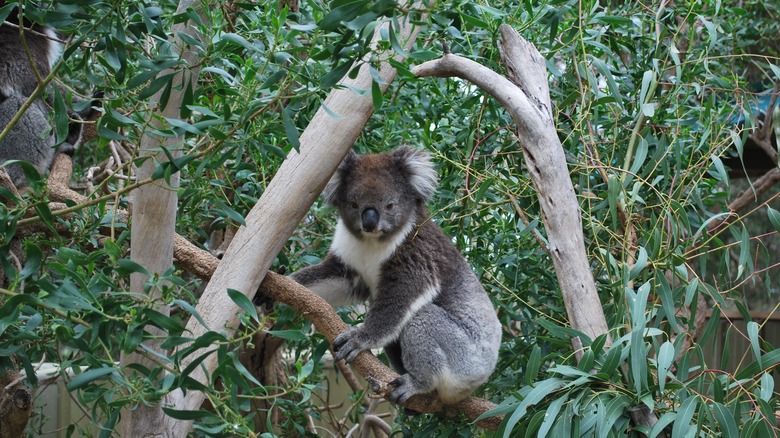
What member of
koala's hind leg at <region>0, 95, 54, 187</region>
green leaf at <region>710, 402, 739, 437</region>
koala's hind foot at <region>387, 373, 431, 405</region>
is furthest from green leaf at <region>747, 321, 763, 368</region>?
koala's hind leg at <region>0, 95, 54, 187</region>

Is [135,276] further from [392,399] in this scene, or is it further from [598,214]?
[598,214]

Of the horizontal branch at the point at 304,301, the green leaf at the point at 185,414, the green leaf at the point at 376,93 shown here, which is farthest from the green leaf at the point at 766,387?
the green leaf at the point at 185,414

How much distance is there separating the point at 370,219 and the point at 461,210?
0.45 meters

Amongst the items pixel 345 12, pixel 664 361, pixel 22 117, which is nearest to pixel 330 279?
pixel 664 361

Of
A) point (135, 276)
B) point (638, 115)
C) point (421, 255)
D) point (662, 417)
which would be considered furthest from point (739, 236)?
point (135, 276)

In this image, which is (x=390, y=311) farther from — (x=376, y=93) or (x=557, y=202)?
(x=376, y=93)

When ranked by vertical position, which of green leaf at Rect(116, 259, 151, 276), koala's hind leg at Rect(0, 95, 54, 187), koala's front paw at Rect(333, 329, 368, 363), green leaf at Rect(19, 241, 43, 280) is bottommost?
koala's hind leg at Rect(0, 95, 54, 187)

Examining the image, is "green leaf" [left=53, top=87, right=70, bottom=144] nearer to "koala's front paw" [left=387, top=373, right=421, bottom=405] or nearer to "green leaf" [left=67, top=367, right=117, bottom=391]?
"green leaf" [left=67, top=367, right=117, bottom=391]

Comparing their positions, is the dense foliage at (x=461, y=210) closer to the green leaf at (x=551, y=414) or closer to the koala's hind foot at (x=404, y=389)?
the green leaf at (x=551, y=414)

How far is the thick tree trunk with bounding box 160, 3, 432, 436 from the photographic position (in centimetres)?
242

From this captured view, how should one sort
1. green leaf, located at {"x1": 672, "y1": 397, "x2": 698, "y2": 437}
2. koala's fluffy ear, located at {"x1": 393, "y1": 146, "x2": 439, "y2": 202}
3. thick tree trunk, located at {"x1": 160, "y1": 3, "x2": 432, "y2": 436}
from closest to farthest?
green leaf, located at {"x1": 672, "y1": 397, "x2": 698, "y2": 437}, thick tree trunk, located at {"x1": 160, "y1": 3, "x2": 432, "y2": 436}, koala's fluffy ear, located at {"x1": 393, "y1": 146, "x2": 439, "y2": 202}

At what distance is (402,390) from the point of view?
272cm

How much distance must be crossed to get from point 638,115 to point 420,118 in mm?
954

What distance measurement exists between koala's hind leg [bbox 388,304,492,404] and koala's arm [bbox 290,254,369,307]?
37cm
